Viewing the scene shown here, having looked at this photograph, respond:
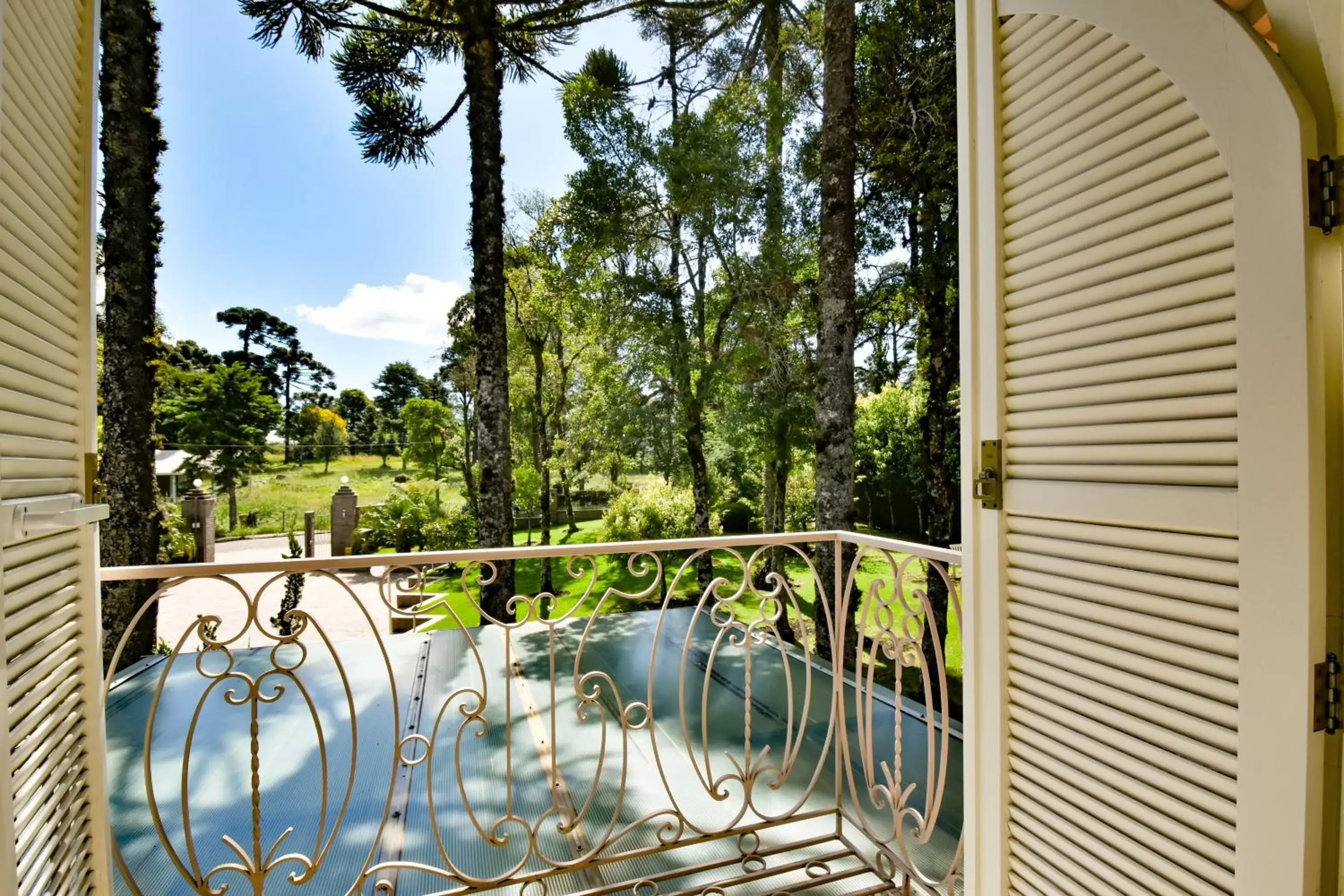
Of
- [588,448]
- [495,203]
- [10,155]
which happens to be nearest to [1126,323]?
[10,155]

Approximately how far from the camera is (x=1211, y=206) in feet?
2.60

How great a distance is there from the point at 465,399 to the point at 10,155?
401 inches

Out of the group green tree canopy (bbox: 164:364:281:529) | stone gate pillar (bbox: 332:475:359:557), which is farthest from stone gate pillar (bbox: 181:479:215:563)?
stone gate pillar (bbox: 332:475:359:557)

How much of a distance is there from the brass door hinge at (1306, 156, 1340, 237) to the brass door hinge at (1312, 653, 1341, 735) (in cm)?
51

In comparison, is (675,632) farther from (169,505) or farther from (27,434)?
(169,505)

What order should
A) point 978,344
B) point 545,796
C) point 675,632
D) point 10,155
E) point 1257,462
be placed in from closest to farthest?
point 1257,462 → point 10,155 → point 978,344 → point 545,796 → point 675,632

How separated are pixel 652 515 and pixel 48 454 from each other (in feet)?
24.5

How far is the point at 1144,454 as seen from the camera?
2.91ft

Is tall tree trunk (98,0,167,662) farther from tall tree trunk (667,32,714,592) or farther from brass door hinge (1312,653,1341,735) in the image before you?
brass door hinge (1312,653,1341,735)

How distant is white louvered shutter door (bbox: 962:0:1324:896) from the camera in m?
0.71

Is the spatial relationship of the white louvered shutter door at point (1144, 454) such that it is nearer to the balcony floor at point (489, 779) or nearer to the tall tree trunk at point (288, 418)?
the balcony floor at point (489, 779)

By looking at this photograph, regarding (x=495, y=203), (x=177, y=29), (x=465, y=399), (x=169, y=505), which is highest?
(x=177, y=29)

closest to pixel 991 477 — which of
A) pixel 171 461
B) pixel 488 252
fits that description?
pixel 488 252

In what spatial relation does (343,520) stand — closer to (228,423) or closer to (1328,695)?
(228,423)
